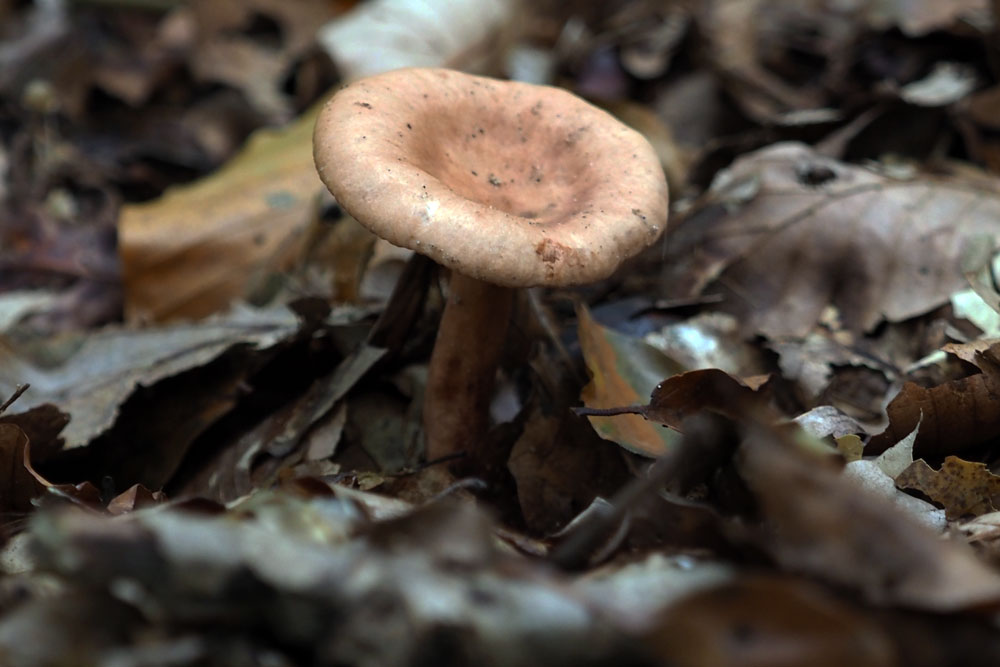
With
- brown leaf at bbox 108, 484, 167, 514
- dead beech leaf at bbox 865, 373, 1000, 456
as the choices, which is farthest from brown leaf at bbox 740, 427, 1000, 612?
brown leaf at bbox 108, 484, 167, 514

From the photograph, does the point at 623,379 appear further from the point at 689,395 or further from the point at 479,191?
the point at 479,191

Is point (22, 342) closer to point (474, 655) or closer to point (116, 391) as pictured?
point (116, 391)

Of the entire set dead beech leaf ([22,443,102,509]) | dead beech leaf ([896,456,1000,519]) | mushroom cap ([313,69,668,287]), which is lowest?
dead beech leaf ([22,443,102,509])

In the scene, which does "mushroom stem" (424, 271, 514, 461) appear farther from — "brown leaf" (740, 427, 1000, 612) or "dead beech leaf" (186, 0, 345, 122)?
"dead beech leaf" (186, 0, 345, 122)

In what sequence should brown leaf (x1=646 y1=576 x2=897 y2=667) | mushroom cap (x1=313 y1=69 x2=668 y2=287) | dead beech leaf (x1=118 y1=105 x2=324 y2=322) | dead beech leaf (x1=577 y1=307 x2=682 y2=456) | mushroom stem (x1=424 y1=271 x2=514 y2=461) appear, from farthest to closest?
1. dead beech leaf (x1=118 y1=105 x2=324 y2=322)
2. mushroom stem (x1=424 y1=271 x2=514 y2=461)
3. dead beech leaf (x1=577 y1=307 x2=682 y2=456)
4. mushroom cap (x1=313 y1=69 x2=668 y2=287)
5. brown leaf (x1=646 y1=576 x2=897 y2=667)

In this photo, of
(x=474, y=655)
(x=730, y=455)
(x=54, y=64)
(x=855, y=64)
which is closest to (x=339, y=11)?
(x=54, y=64)

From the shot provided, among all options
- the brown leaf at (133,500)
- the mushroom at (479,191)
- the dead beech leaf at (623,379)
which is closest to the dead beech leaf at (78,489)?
the brown leaf at (133,500)

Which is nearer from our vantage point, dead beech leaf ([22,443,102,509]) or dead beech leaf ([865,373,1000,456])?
dead beech leaf ([22,443,102,509])

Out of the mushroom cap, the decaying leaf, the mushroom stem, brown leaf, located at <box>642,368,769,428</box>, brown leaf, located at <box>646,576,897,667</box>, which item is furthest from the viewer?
the decaying leaf
